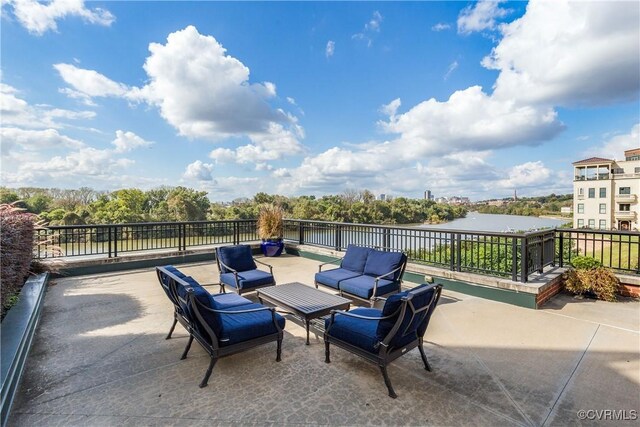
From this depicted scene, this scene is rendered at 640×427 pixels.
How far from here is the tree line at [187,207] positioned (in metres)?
13.4

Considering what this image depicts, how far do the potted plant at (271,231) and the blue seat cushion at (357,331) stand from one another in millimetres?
5690

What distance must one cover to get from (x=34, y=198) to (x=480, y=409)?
18.3m

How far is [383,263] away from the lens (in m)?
4.23

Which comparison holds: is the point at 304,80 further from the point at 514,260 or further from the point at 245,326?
the point at 245,326

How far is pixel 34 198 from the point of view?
13.2 meters

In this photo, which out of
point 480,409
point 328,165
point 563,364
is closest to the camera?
point 480,409

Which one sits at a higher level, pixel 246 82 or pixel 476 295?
pixel 246 82

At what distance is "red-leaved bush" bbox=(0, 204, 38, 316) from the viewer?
3.16m

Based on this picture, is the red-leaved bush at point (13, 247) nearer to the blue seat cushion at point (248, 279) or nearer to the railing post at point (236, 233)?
the blue seat cushion at point (248, 279)

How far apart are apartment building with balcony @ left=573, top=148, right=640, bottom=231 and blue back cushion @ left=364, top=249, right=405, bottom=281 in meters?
32.6

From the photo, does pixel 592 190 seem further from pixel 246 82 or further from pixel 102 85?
pixel 102 85

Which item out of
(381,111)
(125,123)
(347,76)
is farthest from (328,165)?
(125,123)

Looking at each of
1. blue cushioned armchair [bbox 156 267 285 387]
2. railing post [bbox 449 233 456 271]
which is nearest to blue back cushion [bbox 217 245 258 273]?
blue cushioned armchair [bbox 156 267 285 387]

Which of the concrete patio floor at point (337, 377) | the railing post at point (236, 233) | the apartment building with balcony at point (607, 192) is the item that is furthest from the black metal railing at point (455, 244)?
the apartment building with balcony at point (607, 192)
